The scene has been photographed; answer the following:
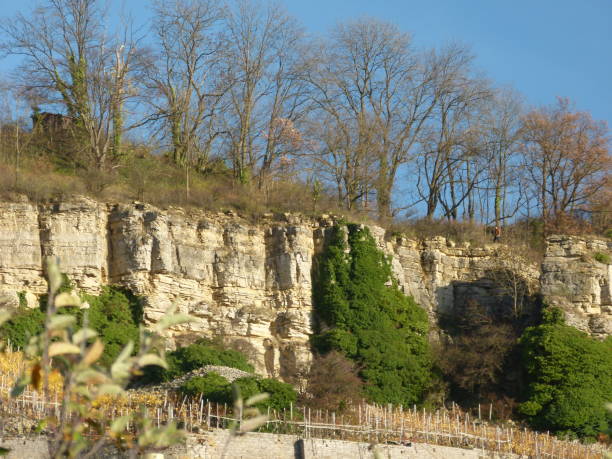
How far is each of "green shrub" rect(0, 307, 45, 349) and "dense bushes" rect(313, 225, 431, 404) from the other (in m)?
7.84

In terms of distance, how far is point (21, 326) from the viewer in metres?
26.7

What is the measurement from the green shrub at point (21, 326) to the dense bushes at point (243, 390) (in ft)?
13.0

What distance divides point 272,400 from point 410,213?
15041 mm

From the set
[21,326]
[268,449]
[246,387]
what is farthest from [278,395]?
[21,326]

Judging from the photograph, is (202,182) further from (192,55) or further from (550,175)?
(550,175)

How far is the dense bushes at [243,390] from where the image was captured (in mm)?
25156

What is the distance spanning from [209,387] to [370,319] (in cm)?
726

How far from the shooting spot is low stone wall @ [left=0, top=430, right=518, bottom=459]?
20500 millimetres

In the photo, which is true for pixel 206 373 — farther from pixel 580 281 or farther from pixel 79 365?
pixel 79 365

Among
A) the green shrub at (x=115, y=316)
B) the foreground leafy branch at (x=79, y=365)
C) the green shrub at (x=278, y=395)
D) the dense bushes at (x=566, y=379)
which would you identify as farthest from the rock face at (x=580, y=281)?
the foreground leafy branch at (x=79, y=365)

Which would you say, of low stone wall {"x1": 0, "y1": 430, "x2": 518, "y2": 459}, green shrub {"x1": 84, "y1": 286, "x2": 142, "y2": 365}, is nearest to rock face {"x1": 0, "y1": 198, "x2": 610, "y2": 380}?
green shrub {"x1": 84, "y1": 286, "x2": 142, "y2": 365}

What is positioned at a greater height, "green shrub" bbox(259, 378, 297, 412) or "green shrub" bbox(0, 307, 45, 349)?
"green shrub" bbox(0, 307, 45, 349)

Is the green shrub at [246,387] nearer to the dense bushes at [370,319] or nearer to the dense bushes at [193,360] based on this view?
the dense bushes at [193,360]

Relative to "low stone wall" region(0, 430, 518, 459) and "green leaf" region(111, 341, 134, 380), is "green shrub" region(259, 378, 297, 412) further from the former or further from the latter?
"green leaf" region(111, 341, 134, 380)
